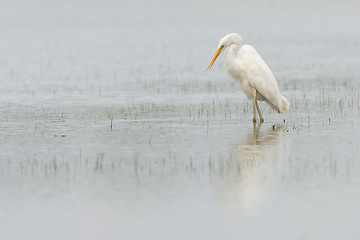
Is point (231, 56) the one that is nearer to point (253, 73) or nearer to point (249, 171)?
point (253, 73)

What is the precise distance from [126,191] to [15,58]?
954 inches

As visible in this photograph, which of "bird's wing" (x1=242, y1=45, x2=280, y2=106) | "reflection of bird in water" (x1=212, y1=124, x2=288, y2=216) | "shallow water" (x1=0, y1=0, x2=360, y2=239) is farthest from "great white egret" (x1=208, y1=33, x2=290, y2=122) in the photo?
"reflection of bird in water" (x1=212, y1=124, x2=288, y2=216)

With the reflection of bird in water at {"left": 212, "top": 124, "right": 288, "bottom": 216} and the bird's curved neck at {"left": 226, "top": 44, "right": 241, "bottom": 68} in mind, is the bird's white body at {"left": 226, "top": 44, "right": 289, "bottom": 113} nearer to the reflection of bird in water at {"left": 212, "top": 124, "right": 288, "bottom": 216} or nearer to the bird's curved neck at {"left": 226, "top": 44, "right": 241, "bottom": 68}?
the bird's curved neck at {"left": 226, "top": 44, "right": 241, "bottom": 68}

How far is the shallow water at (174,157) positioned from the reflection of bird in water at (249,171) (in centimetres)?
2

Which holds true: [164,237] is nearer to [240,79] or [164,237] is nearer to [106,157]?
[106,157]

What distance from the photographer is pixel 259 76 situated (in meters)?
15.5

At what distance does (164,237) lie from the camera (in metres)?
8.09

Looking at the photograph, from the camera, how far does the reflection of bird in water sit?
9273 millimetres

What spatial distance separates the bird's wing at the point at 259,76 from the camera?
1546 centimetres

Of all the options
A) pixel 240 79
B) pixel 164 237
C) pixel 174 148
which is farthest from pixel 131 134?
pixel 164 237

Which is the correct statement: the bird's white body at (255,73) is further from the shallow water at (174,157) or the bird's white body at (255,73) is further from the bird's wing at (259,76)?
the shallow water at (174,157)

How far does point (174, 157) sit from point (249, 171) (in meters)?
1.42

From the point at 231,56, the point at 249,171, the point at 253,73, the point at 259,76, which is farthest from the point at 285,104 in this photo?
the point at 249,171

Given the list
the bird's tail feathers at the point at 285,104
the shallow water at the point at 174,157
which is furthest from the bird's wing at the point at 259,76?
the shallow water at the point at 174,157
